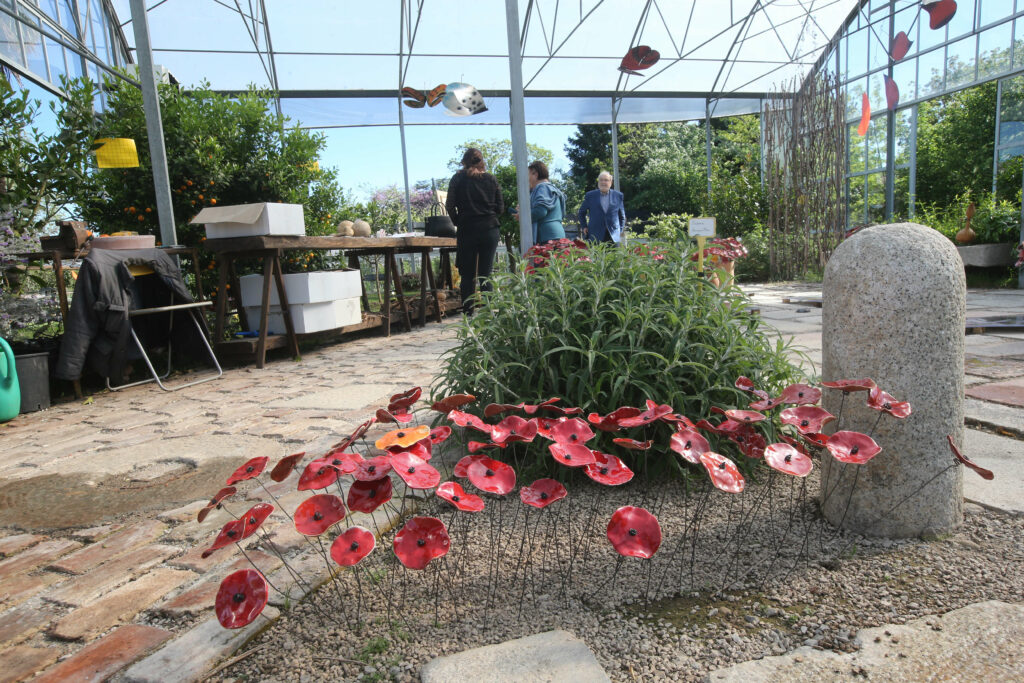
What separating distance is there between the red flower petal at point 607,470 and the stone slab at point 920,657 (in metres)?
0.34

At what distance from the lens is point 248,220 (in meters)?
4.39

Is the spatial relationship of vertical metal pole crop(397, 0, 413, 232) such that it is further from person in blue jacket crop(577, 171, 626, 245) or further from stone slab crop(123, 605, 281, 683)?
stone slab crop(123, 605, 281, 683)

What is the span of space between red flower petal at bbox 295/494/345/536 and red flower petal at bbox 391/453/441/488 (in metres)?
0.13

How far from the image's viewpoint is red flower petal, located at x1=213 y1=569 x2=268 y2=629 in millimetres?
1006

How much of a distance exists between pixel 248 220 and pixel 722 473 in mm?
4063

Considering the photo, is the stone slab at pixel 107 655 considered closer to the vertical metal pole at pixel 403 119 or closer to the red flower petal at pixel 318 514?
the red flower petal at pixel 318 514

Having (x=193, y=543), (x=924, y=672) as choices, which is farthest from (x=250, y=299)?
(x=924, y=672)

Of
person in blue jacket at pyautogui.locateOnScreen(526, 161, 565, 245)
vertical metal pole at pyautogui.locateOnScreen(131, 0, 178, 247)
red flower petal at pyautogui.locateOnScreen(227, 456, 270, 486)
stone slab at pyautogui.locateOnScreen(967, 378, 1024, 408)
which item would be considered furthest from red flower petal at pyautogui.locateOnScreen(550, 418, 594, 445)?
person in blue jacket at pyautogui.locateOnScreen(526, 161, 565, 245)

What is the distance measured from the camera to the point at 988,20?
8.79 m

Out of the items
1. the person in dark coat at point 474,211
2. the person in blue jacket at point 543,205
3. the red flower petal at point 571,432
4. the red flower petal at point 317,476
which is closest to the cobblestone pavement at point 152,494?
the red flower petal at point 317,476

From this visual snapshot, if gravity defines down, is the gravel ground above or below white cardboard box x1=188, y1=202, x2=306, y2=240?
below

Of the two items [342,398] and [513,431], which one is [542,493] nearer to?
[513,431]

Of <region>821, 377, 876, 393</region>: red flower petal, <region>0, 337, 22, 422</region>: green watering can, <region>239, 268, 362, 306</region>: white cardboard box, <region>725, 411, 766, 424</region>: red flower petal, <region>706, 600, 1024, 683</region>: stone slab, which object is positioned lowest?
<region>706, 600, 1024, 683</region>: stone slab

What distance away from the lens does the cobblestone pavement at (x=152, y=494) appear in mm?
1246
